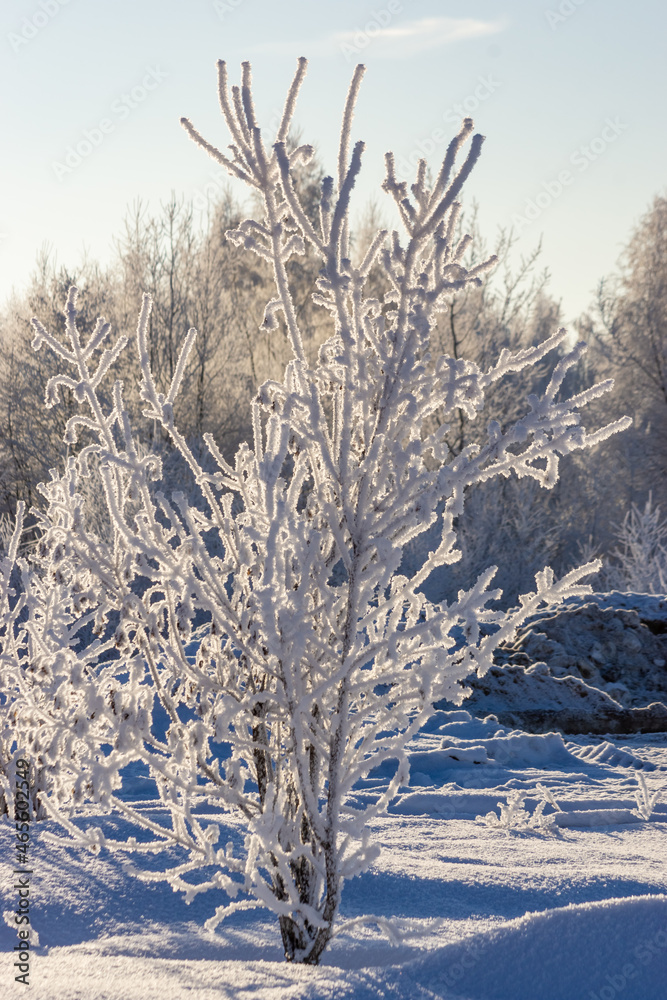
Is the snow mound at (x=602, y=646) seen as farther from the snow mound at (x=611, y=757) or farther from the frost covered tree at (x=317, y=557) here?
the frost covered tree at (x=317, y=557)

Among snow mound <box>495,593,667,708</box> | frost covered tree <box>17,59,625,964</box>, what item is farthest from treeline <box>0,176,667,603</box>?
frost covered tree <box>17,59,625,964</box>

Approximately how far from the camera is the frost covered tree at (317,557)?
1.83 meters

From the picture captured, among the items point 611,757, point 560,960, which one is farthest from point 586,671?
point 560,960

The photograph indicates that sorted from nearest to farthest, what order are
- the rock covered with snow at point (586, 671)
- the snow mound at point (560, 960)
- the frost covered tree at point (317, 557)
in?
the snow mound at point (560, 960) < the frost covered tree at point (317, 557) < the rock covered with snow at point (586, 671)

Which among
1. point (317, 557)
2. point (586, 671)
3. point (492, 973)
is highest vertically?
point (317, 557)

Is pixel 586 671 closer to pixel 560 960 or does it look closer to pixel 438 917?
pixel 438 917

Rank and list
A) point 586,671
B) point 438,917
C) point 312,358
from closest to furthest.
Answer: point 438,917 → point 586,671 → point 312,358

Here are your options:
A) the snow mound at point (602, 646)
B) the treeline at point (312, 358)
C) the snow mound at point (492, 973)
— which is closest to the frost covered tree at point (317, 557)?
the snow mound at point (492, 973)

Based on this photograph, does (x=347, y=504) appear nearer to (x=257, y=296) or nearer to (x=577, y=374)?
(x=257, y=296)

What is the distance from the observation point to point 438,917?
7.87 ft

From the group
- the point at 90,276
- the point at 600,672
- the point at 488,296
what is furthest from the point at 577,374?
the point at 600,672

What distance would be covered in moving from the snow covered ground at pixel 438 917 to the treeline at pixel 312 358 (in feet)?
32.9

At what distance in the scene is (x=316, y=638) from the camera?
1932 millimetres

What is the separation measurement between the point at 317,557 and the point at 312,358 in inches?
691
